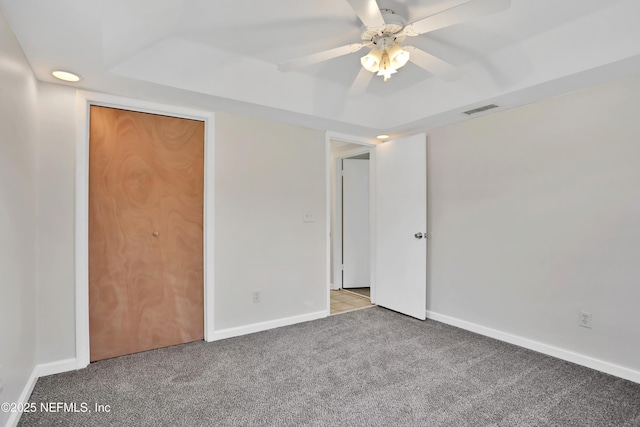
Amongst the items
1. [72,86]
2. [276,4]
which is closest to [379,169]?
[276,4]

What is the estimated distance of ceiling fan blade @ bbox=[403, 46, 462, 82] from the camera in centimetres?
182

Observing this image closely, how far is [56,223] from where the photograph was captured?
7.41 feet

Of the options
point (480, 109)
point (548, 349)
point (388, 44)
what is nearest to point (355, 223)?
point (480, 109)

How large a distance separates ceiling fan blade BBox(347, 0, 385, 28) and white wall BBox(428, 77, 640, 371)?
1.91 meters

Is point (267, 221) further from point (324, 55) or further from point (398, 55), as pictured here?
point (398, 55)

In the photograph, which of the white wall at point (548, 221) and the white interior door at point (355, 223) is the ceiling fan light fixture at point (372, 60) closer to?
the white wall at point (548, 221)

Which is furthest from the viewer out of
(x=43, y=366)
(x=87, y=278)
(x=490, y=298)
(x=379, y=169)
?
(x=379, y=169)

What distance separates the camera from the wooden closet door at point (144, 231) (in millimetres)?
2447

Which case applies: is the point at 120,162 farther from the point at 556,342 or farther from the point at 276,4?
the point at 556,342

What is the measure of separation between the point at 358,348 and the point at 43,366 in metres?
2.33

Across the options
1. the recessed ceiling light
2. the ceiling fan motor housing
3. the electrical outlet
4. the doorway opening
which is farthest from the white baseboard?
the electrical outlet

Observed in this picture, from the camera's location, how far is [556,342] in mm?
2531

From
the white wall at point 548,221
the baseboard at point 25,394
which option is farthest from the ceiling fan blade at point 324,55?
the baseboard at point 25,394

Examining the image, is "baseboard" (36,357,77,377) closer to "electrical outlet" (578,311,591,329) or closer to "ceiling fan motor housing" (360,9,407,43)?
"ceiling fan motor housing" (360,9,407,43)
